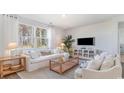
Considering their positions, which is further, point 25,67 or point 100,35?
point 100,35

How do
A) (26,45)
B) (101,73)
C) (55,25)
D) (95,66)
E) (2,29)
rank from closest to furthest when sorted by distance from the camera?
(101,73) < (95,66) < (2,29) < (26,45) < (55,25)

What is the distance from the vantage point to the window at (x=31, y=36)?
3.71 meters

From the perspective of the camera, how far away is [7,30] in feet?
10.9

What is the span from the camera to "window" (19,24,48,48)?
371cm

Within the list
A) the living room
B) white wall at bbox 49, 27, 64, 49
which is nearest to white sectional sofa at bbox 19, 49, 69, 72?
the living room

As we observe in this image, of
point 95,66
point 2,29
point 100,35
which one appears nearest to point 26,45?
point 2,29

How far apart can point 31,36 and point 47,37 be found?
2.59ft

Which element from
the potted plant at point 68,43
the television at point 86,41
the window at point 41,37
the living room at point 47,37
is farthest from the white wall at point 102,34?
the window at point 41,37

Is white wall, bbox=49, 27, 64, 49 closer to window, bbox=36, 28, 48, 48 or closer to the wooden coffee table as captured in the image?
window, bbox=36, 28, 48, 48

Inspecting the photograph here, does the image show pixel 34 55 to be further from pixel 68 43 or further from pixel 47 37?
pixel 68 43
